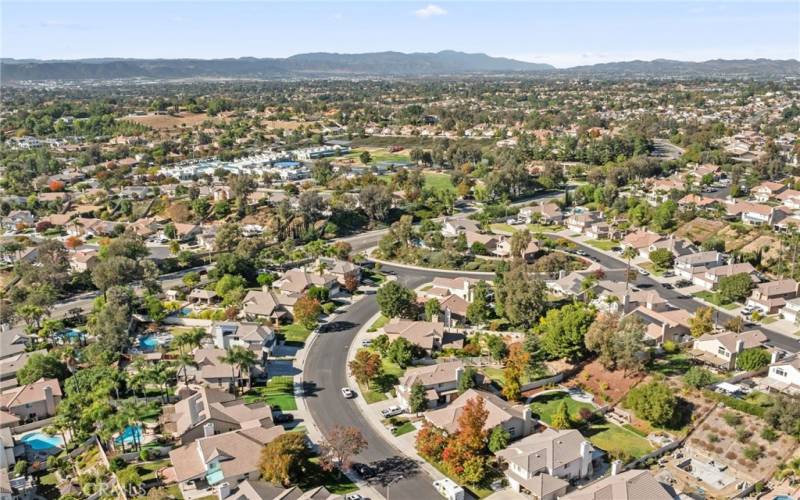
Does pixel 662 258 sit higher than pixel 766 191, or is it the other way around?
pixel 766 191

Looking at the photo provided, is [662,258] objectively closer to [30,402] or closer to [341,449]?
[341,449]

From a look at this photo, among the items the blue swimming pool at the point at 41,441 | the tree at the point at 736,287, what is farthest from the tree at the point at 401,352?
the tree at the point at 736,287

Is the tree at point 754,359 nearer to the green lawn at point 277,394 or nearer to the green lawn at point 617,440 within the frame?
the green lawn at point 617,440

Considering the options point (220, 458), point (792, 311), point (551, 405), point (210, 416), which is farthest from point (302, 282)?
point (792, 311)

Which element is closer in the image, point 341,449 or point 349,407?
point 341,449

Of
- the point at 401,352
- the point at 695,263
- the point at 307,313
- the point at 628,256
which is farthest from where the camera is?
the point at 628,256

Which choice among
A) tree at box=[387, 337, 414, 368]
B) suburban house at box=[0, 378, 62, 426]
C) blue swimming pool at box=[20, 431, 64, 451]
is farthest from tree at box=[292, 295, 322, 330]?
blue swimming pool at box=[20, 431, 64, 451]
